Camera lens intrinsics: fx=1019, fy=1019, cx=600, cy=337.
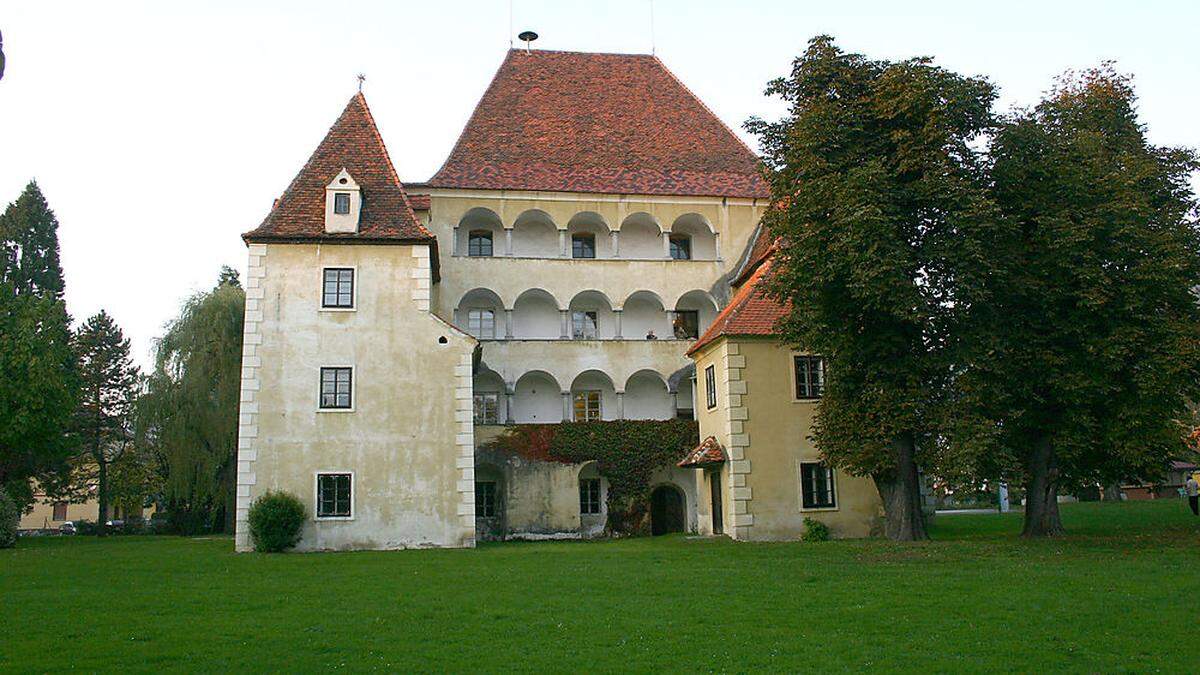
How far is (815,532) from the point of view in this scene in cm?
2778

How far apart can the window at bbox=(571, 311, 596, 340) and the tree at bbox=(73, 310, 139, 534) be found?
26357 mm

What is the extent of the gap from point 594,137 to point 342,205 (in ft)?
46.0

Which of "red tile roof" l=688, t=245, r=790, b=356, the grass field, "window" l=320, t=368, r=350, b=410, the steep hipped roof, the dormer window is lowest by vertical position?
the grass field

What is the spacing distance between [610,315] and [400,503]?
14.0m

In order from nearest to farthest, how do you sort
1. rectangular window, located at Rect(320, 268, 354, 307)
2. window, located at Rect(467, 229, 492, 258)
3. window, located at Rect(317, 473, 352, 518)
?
window, located at Rect(317, 473, 352, 518) < rectangular window, located at Rect(320, 268, 354, 307) < window, located at Rect(467, 229, 492, 258)

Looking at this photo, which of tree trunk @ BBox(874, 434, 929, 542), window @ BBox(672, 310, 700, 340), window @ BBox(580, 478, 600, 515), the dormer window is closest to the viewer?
tree trunk @ BBox(874, 434, 929, 542)

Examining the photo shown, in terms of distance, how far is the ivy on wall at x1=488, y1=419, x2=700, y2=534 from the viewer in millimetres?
34312

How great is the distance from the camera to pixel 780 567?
1908 centimetres

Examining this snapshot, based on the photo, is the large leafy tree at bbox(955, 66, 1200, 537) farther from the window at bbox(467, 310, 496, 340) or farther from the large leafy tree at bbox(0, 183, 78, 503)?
the large leafy tree at bbox(0, 183, 78, 503)

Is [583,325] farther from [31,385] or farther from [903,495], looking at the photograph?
[31,385]

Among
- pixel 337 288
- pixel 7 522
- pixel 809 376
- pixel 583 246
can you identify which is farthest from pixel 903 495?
pixel 7 522

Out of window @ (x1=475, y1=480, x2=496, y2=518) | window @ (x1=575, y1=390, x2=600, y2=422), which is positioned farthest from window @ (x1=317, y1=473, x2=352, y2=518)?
window @ (x1=575, y1=390, x2=600, y2=422)

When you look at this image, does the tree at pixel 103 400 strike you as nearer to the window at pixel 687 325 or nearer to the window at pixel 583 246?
the window at pixel 583 246

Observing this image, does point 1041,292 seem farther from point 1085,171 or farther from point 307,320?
point 307,320
